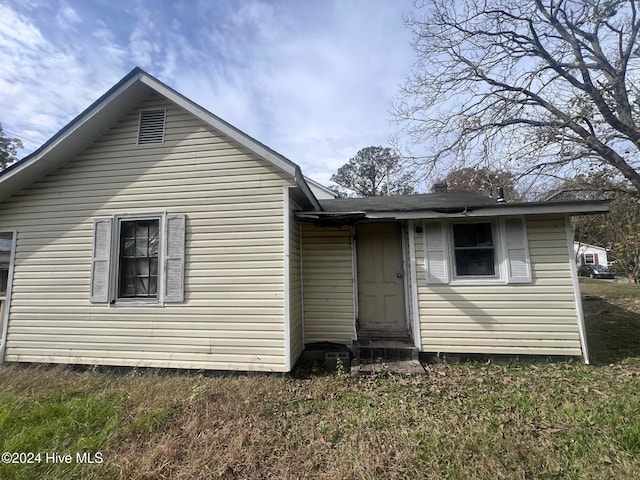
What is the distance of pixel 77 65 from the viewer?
6117mm

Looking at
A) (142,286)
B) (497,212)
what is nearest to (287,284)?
(142,286)

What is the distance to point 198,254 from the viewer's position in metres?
4.90

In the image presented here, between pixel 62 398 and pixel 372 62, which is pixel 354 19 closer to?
pixel 372 62

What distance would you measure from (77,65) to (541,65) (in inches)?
489

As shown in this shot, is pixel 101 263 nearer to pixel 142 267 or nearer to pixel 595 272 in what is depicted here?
pixel 142 267

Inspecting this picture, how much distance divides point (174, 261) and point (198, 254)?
1.40 ft

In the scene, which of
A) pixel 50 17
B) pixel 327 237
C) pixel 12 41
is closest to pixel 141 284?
pixel 327 237

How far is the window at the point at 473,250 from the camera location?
5.28 m

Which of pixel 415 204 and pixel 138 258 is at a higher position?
pixel 415 204

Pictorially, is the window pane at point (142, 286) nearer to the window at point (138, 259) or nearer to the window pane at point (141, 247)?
the window at point (138, 259)

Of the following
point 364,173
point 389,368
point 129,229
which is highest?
point 364,173

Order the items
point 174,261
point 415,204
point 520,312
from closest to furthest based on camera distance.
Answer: point 174,261 → point 520,312 → point 415,204

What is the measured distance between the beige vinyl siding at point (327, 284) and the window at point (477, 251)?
160 centimetres

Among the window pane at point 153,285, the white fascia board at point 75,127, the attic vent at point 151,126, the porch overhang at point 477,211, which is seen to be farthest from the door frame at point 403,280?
the white fascia board at point 75,127
